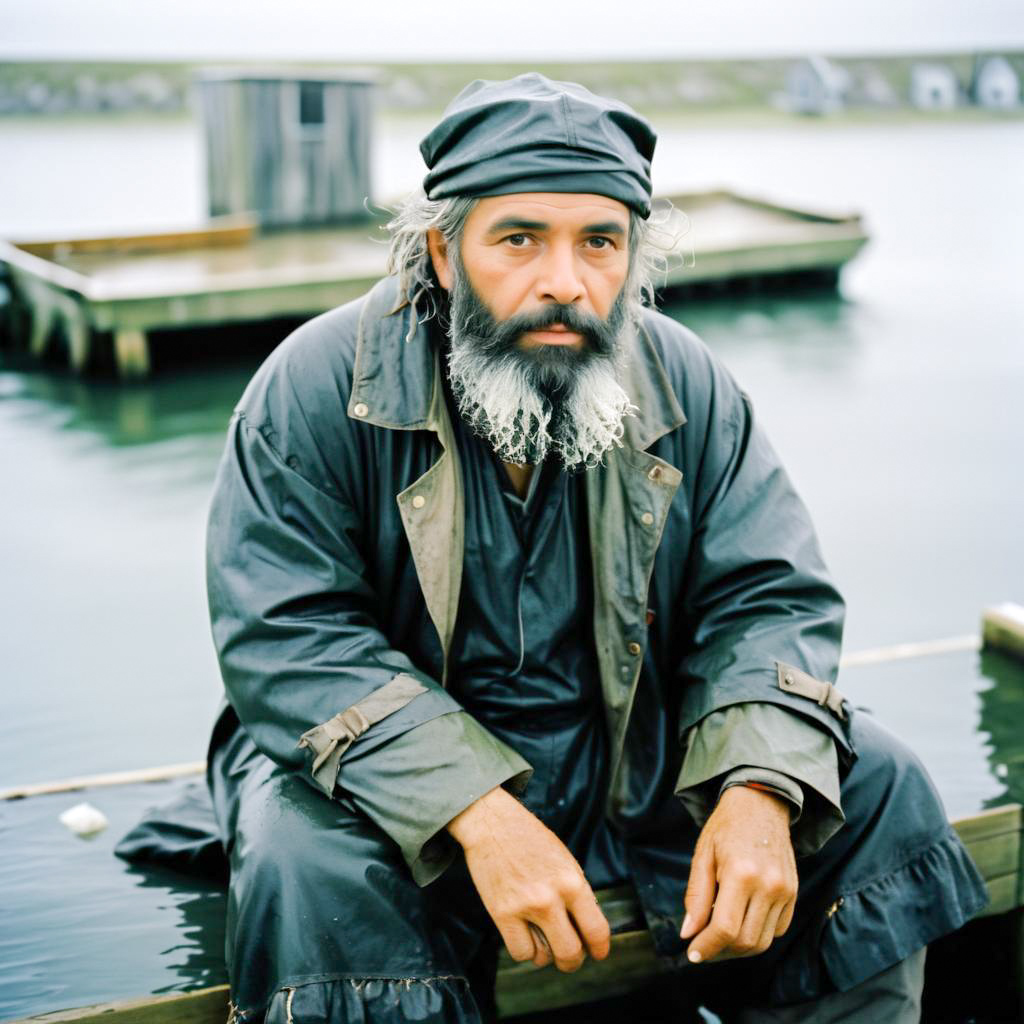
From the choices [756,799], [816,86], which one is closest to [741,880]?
[756,799]

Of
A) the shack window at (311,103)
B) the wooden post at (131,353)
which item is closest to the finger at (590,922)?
the wooden post at (131,353)

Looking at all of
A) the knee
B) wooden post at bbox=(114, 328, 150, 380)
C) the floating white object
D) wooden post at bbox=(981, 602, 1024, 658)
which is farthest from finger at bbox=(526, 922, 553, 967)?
wooden post at bbox=(114, 328, 150, 380)

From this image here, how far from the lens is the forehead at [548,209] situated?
1880 mm

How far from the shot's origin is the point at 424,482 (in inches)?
75.3

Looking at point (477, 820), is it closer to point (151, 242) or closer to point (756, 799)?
point (756, 799)

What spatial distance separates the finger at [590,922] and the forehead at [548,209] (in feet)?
3.10

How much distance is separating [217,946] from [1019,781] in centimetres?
157

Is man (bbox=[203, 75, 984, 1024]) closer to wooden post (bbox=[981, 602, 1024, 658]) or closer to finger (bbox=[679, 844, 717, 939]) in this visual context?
finger (bbox=[679, 844, 717, 939])

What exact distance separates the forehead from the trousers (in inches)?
34.0

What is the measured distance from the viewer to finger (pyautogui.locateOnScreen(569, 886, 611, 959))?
169cm

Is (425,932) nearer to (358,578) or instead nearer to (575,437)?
(358,578)

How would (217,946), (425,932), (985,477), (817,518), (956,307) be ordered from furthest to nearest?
(956,307)
(985,477)
(817,518)
(217,946)
(425,932)

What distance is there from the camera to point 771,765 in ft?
5.93

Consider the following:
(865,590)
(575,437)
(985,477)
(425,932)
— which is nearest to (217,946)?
(425,932)
